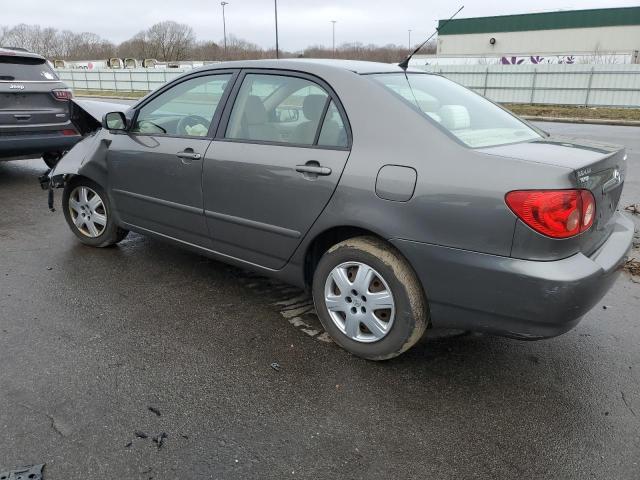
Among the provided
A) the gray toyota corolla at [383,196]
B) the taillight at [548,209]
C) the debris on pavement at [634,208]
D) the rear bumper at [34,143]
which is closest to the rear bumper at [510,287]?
the gray toyota corolla at [383,196]

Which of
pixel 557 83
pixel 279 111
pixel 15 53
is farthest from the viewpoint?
pixel 557 83

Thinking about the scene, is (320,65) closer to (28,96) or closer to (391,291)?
(391,291)

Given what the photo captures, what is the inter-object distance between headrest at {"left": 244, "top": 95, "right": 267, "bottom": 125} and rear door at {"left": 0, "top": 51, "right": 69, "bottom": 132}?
15.8 feet

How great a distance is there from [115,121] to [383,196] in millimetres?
2483

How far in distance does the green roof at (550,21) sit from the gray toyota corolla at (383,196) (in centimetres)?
5616

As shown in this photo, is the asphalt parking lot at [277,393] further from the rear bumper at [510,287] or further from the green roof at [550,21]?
the green roof at [550,21]

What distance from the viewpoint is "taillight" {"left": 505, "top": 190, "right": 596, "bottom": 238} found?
7.86 feet

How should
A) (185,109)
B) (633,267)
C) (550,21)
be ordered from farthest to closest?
1. (550,21)
2. (633,267)
3. (185,109)

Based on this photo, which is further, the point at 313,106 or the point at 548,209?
the point at 313,106

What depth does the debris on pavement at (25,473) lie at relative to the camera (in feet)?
7.11

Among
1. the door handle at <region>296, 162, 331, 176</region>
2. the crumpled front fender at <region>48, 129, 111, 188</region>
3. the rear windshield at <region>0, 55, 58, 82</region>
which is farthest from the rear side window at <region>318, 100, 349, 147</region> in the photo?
the rear windshield at <region>0, 55, 58, 82</region>

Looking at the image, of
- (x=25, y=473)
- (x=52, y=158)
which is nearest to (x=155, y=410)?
(x=25, y=473)

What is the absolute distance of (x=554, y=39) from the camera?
56688 millimetres

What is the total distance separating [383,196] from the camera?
279cm
